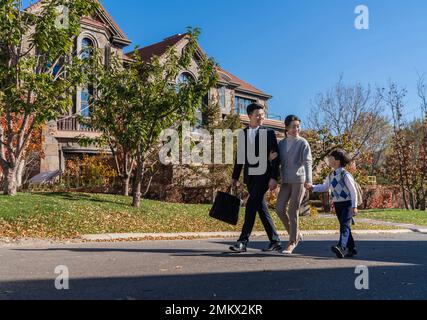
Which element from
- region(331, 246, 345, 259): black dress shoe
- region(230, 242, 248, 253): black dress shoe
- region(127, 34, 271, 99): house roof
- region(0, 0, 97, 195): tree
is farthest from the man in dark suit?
region(127, 34, 271, 99): house roof

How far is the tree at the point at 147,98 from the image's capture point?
14727mm

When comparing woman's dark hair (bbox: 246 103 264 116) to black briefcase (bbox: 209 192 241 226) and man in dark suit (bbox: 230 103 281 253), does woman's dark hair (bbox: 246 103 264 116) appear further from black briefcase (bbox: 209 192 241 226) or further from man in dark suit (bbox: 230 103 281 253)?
black briefcase (bbox: 209 192 241 226)

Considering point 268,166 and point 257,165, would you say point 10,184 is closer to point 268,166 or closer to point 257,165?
point 257,165

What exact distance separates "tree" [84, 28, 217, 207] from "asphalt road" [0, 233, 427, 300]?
25.7 feet

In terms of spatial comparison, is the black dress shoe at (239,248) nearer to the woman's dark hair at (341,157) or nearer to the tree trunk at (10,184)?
the woman's dark hair at (341,157)

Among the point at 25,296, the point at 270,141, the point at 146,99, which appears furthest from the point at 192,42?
the point at 25,296

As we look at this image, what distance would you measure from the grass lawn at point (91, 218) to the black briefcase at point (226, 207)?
172 inches

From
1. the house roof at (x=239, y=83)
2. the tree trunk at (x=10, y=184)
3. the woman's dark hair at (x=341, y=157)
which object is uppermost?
the house roof at (x=239, y=83)

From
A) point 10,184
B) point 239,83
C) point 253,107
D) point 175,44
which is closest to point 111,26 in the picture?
point 175,44

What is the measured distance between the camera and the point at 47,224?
10969 mm

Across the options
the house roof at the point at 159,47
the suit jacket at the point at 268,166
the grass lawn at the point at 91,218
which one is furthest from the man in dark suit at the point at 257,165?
the house roof at the point at 159,47

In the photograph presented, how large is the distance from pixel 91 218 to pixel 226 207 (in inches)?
233

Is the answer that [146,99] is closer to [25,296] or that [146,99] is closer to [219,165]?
[219,165]

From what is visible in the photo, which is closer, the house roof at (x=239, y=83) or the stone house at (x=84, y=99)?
the stone house at (x=84, y=99)
